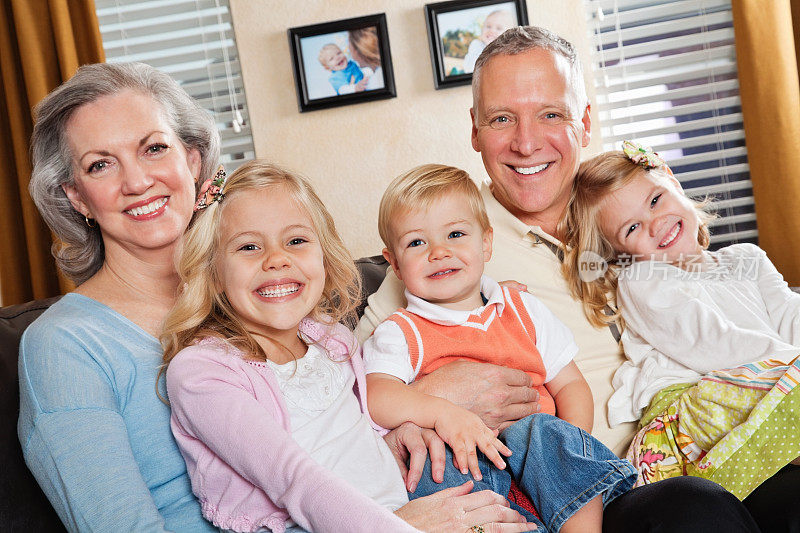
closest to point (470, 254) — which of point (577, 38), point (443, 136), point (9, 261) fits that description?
point (443, 136)

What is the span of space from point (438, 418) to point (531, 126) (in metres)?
0.92

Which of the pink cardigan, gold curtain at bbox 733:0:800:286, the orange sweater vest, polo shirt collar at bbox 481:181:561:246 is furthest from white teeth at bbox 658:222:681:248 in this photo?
gold curtain at bbox 733:0:800:286

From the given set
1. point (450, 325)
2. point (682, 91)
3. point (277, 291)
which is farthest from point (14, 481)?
point (682, 91)

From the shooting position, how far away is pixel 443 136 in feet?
10.8

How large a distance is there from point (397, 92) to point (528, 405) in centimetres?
193

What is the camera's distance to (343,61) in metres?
3.26

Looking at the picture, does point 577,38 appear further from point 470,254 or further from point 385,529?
point 385,529

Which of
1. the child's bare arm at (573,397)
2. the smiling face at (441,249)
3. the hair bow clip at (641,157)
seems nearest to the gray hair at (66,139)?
the smiling face at (441,249)

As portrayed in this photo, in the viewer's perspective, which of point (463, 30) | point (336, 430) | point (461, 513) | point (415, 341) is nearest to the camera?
point (461, 513)

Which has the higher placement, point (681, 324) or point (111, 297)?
point (111, 297)

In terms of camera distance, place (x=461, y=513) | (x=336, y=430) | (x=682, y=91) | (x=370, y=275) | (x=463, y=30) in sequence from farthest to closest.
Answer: (x=682, y=91)
(x=463, y=30)
(x=370, y=275)
(x=336, y=430)
(x=461, y=513)

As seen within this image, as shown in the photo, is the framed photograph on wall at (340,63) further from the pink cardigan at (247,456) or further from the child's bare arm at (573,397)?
the pink cardigan at (247,456)

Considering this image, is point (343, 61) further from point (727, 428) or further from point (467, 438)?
point (727, 428)

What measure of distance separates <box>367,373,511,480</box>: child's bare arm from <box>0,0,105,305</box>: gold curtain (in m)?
2.12
